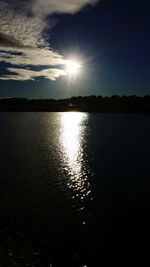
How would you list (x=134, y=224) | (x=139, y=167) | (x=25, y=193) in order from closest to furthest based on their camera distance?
(x=134, y=224), (x=25, y=193), (x=139, y=167)

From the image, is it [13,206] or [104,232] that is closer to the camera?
[104,232]

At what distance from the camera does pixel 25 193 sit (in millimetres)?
42000

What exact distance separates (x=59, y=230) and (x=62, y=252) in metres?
4.40

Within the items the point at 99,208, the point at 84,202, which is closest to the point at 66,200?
the point at 84,202

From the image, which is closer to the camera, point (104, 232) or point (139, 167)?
point (104, 232)

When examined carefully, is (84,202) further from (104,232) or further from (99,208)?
(104,232)

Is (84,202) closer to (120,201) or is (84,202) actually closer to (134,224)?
(120,201)

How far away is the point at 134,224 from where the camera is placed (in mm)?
32344

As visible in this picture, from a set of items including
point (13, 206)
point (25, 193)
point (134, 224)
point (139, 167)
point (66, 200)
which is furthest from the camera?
point (139, 167)

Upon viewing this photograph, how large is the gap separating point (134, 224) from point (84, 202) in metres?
8.40

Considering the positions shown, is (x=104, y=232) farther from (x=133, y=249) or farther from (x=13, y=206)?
(x=13, y=206)

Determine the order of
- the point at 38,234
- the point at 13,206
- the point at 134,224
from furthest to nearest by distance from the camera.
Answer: the point at 13,206 < the point at 134,224 < the point at 38,234

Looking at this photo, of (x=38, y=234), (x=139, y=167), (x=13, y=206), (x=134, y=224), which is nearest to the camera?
(x=38, y=234)

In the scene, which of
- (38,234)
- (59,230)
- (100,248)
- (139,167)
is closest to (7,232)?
(38,234)
